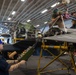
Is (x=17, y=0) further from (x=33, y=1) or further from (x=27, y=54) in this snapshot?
(x=27, y=54)

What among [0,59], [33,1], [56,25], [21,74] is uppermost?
[33,1]

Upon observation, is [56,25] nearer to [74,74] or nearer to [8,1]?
[74,74]

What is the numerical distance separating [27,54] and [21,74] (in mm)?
1956

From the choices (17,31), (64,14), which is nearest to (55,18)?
(64,14)

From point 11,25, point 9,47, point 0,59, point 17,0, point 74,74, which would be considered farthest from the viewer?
point 17,0

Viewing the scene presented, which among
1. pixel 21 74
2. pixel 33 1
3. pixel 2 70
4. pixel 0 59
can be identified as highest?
pixel 33 1

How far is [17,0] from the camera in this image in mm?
13797

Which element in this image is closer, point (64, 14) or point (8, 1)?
point (64, 14)

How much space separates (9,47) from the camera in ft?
20.0

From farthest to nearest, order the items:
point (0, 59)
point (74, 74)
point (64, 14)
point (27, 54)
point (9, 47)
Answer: point (9, 47), point (74, 74), point (64, 14), point (27, 54), point (0, 59)

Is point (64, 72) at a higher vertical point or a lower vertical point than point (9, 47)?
lower

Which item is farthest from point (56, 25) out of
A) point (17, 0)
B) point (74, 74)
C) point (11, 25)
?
point (17, 0)

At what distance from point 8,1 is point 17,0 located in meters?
0.85

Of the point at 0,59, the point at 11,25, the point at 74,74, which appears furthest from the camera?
the point at 11,25
